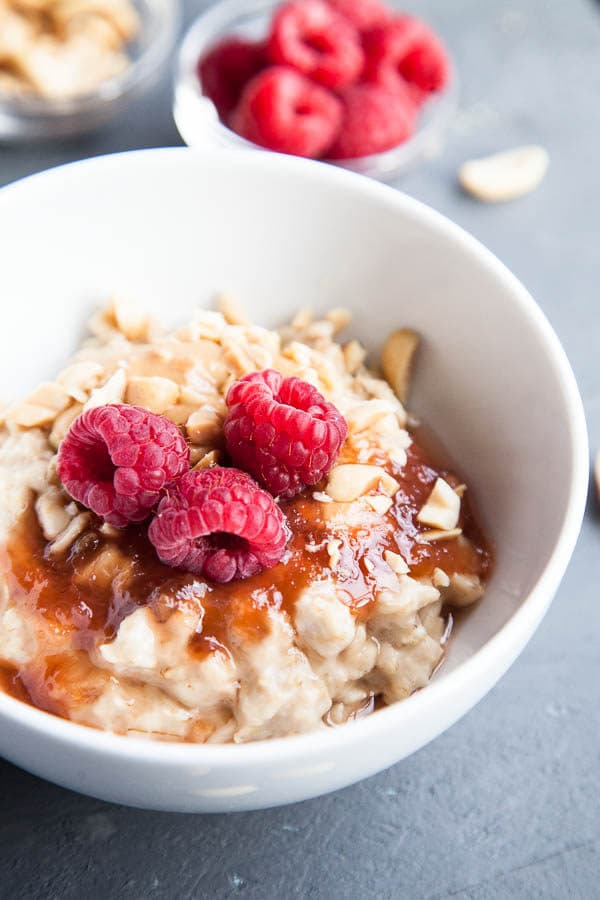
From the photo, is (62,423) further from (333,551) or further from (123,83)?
(123,83)

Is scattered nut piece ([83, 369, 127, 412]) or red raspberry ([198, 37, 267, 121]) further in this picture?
red raspberry ([198, 37, 267, 121])

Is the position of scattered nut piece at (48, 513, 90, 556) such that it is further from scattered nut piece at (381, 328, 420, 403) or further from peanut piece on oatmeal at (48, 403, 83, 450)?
scattered nut piece at (381, 328, 420, 403)

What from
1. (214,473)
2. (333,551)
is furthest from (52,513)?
(333,551)

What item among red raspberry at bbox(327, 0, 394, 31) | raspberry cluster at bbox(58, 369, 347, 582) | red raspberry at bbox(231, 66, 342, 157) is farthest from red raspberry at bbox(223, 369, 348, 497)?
red raspberry at bbox(327, 0, 394, 31)

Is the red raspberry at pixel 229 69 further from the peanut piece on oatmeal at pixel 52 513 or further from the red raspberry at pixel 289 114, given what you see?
the peanut piece on oatmeal at pixel 52 513

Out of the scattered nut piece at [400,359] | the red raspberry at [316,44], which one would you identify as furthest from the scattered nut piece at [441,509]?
the red raspberry at [316,44]

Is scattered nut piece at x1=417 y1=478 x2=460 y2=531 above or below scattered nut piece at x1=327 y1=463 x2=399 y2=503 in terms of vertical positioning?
below
